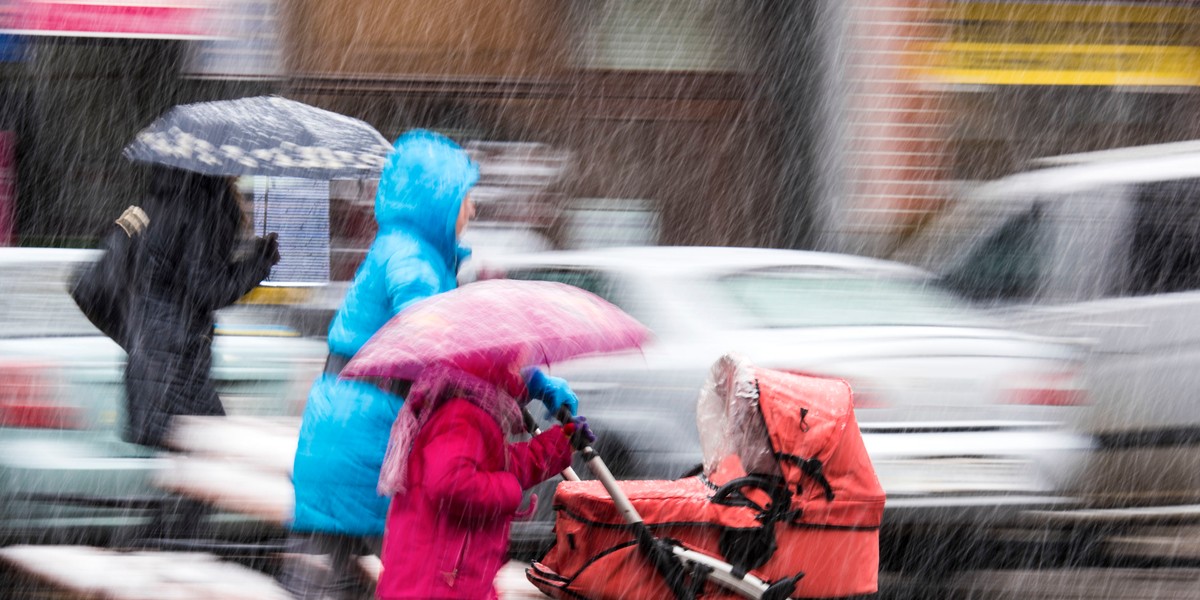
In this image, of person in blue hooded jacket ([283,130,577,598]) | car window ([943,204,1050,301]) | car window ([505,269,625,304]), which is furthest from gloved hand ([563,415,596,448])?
car window ([943,204,1050,301])

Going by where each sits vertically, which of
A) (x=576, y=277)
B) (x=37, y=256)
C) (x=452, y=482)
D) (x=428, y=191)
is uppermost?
(x=428, y=191)

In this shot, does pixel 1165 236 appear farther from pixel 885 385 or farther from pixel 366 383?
pixel 366 383

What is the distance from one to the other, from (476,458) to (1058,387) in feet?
10.3

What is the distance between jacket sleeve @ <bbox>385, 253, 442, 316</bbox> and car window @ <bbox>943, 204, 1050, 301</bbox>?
4528 millimetres

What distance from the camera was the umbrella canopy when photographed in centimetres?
509

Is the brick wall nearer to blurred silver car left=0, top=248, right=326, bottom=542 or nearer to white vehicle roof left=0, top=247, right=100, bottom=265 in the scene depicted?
blurred silver car left=0, top=248, right=326, bottom=542

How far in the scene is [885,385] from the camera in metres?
5.31

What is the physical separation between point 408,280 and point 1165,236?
447 centimetres

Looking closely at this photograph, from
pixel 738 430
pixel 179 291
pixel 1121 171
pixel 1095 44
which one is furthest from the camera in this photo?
pixel 1095 44

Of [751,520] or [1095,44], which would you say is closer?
[751,520]

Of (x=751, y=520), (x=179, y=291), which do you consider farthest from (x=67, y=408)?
(x=751, y=520)

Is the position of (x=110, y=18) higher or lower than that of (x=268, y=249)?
lower

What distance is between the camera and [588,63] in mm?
11594

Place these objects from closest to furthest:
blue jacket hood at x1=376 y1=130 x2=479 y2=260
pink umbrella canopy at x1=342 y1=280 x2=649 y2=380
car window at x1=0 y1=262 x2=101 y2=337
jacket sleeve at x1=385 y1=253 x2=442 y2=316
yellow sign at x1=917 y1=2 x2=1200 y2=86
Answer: pink umbrella canopy at x1=342 y1=280 x2=649 y2=380, jacket sleeve at x1=385 y1=253 x2=442 y2=316, blue jacket hood at x1=376 y1=130 x2=479 y2=260, car window at x1=0 y1=262 x2=101 y2=337, yellow sign at x1=917 y1=2 x2=1200 y2=86
